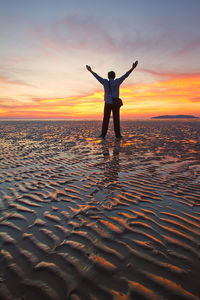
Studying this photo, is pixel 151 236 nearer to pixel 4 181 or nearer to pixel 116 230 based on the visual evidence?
pixel 116 230

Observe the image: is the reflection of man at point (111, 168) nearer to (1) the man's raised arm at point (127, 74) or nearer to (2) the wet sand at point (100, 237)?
(2) the wet sand at point (100, 237)

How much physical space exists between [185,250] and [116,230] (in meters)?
0.96

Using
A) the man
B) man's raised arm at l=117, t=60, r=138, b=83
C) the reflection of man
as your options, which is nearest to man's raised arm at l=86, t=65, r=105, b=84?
the man

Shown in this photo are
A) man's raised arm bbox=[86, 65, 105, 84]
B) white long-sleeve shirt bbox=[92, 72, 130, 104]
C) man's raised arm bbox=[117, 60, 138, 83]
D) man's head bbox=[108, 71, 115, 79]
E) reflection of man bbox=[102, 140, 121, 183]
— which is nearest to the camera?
reflection of man bbox=[102, 140, 121, 183]

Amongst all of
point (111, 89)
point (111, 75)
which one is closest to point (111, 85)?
point (111, 89)

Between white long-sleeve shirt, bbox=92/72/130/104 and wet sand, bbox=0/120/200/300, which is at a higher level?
white long-sleeve shirt, bbox=92/72/130/104

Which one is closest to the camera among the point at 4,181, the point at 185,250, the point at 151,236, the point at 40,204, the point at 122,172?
the point at 185,250

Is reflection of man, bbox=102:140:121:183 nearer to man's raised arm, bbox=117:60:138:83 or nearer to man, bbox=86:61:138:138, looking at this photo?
man, bbox=86:61:138:138

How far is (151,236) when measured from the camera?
287 cm

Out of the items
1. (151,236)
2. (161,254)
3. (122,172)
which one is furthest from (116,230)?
(122,172)

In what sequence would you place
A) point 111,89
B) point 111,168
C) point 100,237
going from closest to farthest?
point 100,237 < point 111,168 < point 111,89

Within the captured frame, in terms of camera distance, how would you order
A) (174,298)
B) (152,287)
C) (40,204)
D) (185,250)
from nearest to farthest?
(174,298) < (152,287) < (185,250) < (40,204)

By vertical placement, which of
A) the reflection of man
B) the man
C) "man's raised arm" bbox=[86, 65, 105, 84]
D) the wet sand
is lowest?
the wet sand

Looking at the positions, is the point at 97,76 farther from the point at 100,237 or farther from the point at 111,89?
the point at 100,237
